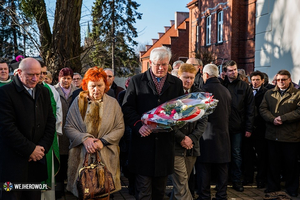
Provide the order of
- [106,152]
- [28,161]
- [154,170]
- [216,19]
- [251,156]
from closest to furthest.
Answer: [28,161], [154,170], [106,152], [251,156], [216,19]

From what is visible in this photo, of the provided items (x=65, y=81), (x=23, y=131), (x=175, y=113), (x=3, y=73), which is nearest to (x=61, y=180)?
(x=65, y=81)

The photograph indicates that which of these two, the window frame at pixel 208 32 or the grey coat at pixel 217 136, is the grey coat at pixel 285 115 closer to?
the grey coat at pixel 217 136

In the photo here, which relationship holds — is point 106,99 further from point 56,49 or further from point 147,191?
point 56,49

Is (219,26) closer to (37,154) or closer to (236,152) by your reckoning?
(236,152)

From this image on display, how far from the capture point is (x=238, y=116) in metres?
5.93

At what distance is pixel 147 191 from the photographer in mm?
3838

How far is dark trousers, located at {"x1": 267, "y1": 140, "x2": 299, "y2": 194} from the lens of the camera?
218 inches

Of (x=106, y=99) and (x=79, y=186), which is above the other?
(x=106, y=99)

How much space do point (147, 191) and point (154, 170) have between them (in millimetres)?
295

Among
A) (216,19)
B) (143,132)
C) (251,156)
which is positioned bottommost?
(251,156)

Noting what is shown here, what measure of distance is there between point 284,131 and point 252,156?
1.24m

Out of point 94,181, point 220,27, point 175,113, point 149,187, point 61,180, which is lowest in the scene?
point 61,180

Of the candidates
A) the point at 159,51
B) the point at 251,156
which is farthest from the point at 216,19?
the point at 159,51

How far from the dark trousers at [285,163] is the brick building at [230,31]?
37.1 ft
